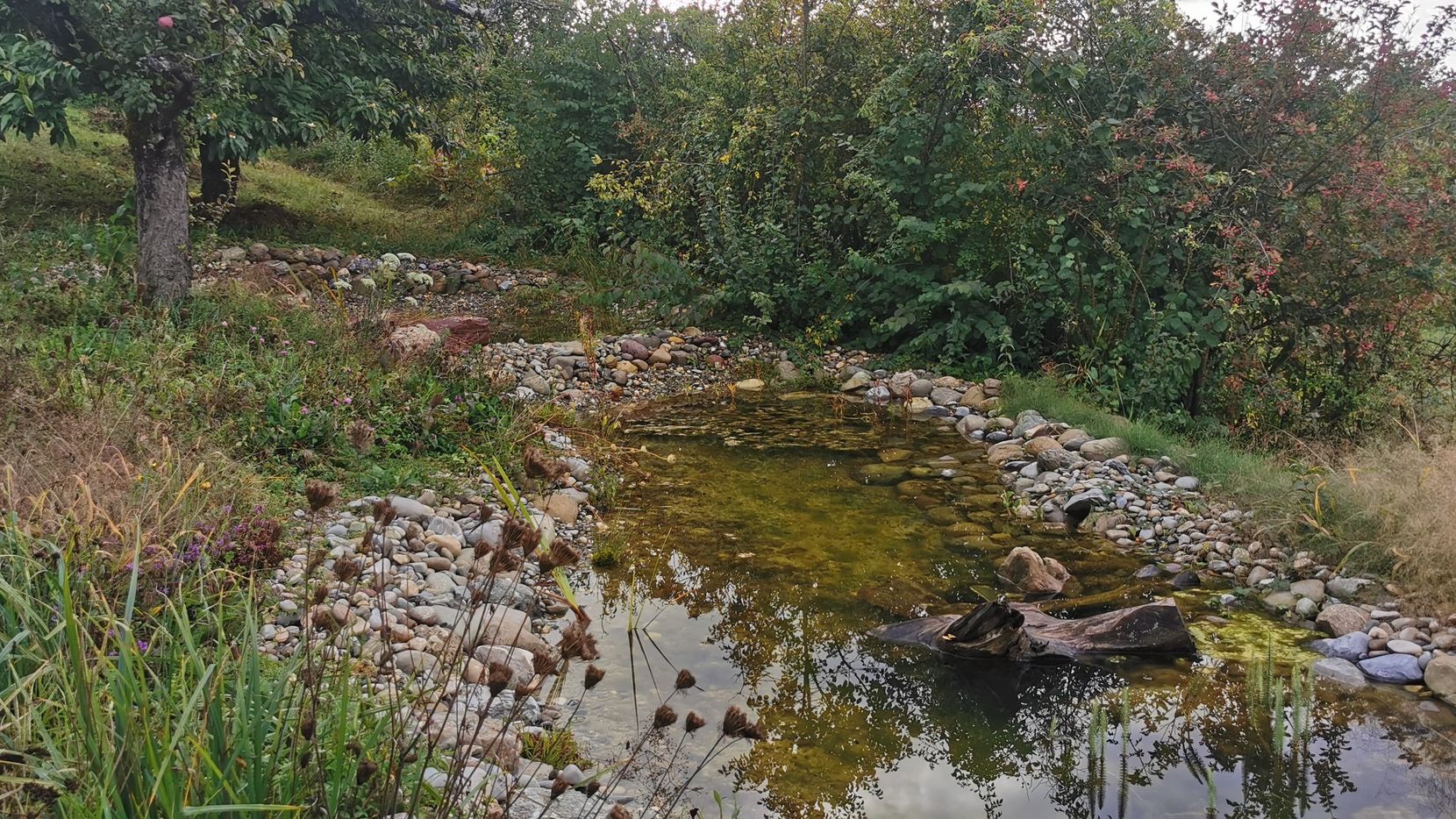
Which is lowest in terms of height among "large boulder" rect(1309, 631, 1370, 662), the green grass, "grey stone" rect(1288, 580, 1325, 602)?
"large boulder" rect(1309, 631, 1370, 662)

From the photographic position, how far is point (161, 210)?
733cm

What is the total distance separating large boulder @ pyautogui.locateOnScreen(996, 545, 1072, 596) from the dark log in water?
565 mm

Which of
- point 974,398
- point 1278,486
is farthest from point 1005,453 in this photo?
point 1278,486

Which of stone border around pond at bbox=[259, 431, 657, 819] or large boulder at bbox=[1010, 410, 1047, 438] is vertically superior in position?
large boulder at bbox=[1010, 410, 1047, 438]

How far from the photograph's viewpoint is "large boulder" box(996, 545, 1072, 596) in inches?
200

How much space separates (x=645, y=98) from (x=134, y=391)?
10208mm

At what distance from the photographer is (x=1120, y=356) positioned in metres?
8.02

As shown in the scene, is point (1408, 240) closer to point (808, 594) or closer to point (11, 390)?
point (808, 594)

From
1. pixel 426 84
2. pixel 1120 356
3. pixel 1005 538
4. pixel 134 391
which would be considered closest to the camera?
pixel 134 391

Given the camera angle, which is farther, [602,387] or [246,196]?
[246,196]

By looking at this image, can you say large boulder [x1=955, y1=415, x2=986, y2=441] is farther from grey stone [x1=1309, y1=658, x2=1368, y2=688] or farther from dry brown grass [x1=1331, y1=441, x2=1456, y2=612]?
grey stone [x1=1309, y1=658, x2=1368, y2=688]

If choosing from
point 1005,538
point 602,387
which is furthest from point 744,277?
point 1005,538

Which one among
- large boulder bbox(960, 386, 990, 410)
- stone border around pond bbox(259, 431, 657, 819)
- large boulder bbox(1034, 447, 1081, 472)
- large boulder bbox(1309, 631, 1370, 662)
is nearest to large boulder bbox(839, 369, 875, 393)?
large boulder bbox(960, 386, 990, 410)

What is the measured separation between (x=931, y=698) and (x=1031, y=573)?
1342 millimetres
